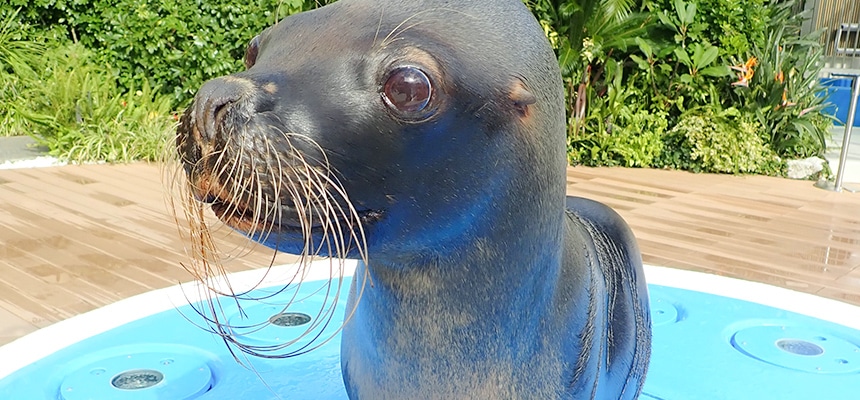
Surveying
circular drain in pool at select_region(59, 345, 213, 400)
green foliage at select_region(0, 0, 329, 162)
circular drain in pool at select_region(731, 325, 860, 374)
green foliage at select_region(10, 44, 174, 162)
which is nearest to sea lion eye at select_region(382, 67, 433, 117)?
circular drain in pool at select_region(59, 345, 213, 400)

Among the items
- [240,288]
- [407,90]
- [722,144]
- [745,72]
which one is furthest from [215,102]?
[745,72]

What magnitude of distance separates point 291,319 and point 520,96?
2554mm

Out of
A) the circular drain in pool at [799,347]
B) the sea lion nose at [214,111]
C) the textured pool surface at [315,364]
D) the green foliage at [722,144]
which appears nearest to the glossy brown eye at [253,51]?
the sea lion nose at [214,111]

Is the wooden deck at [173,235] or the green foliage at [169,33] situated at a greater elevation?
the green foliage at [169,33]

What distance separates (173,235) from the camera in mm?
5223

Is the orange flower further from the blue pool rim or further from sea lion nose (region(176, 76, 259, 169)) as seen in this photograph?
sea lion nose (region(176, 76, 259, 169))

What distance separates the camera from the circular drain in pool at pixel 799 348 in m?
3.34

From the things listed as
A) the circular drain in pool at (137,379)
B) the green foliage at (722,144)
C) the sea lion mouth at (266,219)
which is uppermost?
the sea lion mouth at (266,219)

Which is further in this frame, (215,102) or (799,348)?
(799,348)

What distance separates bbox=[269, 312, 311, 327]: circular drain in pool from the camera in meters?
3.56

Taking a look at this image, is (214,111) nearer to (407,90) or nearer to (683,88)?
(407,90)

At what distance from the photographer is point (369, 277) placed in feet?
5.05

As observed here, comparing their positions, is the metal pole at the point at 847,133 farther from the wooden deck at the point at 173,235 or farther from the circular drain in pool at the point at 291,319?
the circular drain in pool at the point at 291,319

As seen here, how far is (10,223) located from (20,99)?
13.2 feet
